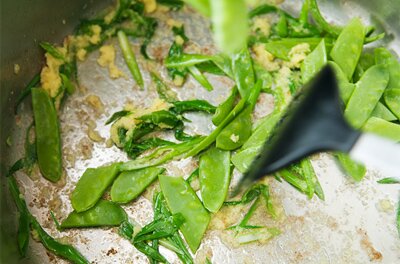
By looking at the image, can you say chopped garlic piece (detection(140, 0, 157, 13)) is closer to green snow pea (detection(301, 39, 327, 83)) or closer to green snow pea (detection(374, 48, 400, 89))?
green snow pea (detection(301, 39, 327, 83))

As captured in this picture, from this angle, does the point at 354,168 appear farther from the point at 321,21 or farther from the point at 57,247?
the point at 57,247

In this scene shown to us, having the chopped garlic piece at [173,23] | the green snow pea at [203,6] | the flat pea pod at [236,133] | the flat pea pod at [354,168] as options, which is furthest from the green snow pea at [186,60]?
the green snow pea at [203,6]

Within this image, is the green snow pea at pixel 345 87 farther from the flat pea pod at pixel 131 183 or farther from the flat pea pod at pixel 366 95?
the flat pea pod at pixel 131 183

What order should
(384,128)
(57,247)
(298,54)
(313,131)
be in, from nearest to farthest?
1. (313,131)
2. (57,247)
3. (384,128)
4. (298,54)

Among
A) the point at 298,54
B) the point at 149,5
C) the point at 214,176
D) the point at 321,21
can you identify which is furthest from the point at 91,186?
the point at 321,21

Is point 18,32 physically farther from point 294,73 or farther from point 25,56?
point 294,73
